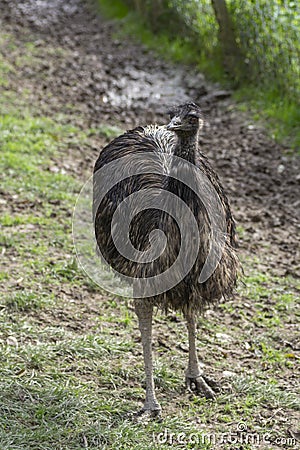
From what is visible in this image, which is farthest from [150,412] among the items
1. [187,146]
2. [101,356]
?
[187,146]

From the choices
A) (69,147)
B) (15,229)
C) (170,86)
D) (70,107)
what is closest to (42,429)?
(15,229)

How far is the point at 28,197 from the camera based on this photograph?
23.5ft

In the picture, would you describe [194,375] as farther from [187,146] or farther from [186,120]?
[186,120]

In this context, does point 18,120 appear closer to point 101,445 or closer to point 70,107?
point 70,107

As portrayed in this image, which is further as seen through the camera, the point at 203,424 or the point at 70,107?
the point at 70,107

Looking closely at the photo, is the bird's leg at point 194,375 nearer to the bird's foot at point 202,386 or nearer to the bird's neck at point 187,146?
the bird's foot at point 202,386

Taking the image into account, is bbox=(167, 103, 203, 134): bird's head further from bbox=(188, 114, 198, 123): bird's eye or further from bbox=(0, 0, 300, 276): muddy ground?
bbox=(0, 0, 300, 276): muddy ground

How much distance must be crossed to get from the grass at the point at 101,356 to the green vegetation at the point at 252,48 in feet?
10.0

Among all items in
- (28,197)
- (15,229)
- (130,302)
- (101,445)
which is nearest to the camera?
(101,445)

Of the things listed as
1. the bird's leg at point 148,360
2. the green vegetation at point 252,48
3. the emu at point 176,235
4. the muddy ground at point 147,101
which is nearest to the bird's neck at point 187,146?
the emu at point 176,235

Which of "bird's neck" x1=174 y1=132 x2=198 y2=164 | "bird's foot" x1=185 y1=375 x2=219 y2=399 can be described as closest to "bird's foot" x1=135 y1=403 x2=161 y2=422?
"bird's foot" x1=185 y1=375 x2=219 y2=399

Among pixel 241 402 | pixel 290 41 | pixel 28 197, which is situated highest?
pixel 290 41

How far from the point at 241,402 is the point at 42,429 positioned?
50.8 inches

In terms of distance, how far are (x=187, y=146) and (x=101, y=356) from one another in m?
1.66
